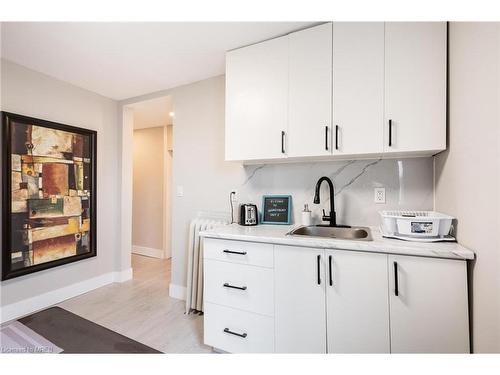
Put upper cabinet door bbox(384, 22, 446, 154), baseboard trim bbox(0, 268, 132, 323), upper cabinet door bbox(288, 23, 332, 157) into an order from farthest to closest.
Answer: baseboard trim bbox(0, 268, 132, 323), upper cabinet door bbox(288, 23, 332, 157), upper cabinet door bbox(384, 22, 446, 154)

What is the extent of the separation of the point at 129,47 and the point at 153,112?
1513 mm

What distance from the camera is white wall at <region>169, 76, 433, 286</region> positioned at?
178cm

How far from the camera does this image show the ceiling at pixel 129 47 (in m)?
1.72

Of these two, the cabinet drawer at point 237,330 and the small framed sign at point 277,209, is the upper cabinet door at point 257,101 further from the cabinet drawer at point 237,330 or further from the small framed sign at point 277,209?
the cabinet drawer at point 237,330

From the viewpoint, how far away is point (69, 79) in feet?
8.41

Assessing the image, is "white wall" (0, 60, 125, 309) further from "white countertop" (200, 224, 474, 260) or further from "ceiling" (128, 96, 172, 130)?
"white countertop" (200, 224, 474, 260)

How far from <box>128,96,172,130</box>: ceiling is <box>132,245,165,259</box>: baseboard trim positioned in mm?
2182

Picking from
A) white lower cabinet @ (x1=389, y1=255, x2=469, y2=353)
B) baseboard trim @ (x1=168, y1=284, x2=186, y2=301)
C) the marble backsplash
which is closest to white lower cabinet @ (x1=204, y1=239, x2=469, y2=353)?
white lower cabinet @ (x1=389, y1=255, x2=469, y2=353)

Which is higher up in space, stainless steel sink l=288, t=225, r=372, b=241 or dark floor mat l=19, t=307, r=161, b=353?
stainless steel sink l=288, t=225, r=372, b=241

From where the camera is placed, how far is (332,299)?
1387mm

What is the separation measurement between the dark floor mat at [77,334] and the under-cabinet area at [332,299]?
597 mm

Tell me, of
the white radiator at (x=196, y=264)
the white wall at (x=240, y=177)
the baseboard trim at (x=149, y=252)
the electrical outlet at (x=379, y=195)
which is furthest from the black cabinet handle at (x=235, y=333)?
the baseboard trim at (x=149, y=252)
